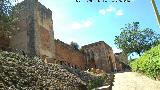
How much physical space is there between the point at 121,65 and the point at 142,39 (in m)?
7.42

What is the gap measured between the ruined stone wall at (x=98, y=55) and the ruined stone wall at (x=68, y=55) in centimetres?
320

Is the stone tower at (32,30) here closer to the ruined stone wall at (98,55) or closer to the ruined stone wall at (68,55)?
the ruined stone wall at (68,55)

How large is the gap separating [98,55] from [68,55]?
11156 millimetres

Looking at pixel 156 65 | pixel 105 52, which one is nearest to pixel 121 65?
pixel 105 52

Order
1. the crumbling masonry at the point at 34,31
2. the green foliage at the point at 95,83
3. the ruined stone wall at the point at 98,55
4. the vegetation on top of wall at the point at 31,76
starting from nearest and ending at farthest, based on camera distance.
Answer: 1. the vegetation on top of wall at the point at 31,76
2. the green foliage at the point at 95,83
3. the crumbling masonry at the point at 34,31
4. the ruined stone wall at the point at 98,55

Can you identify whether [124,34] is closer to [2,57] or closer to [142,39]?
[142,39]

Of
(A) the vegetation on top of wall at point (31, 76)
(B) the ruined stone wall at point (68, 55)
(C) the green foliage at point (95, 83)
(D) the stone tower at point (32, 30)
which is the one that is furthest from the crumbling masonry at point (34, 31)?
(A) the vegetation on top of wall at point (31, 76)

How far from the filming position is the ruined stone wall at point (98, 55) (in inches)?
1699

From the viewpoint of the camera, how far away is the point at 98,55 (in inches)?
1718

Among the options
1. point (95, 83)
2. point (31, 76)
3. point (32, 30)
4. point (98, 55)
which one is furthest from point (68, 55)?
point (31, 76)

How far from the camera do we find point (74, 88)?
17219mm

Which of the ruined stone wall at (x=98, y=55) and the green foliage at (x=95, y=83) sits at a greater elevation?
the ruined stone wall at (x=98, y=55)

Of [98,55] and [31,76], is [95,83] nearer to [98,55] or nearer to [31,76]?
[31,76]

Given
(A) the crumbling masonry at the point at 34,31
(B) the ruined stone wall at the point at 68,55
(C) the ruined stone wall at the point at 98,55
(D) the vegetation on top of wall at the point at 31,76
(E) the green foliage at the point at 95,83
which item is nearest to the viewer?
(D) the vegetation on top of wall at the point at 31,76
